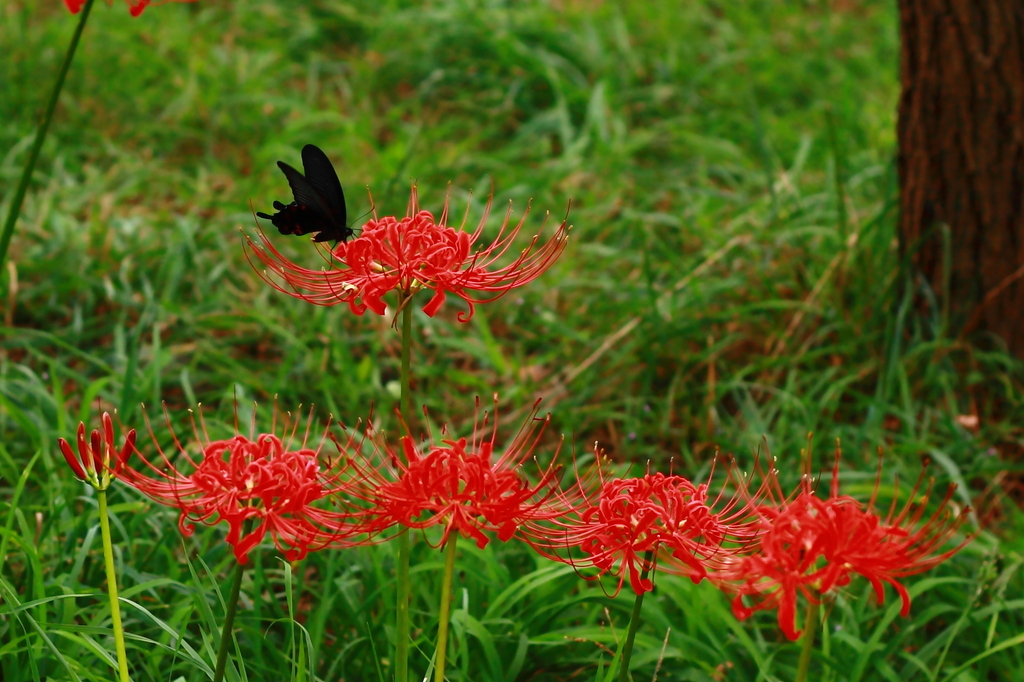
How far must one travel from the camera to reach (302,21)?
539cm

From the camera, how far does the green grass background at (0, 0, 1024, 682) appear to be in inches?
81.6

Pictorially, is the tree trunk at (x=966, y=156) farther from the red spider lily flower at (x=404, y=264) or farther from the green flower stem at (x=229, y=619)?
the green flower stem at (x=229, y=619)

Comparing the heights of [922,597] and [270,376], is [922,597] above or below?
below

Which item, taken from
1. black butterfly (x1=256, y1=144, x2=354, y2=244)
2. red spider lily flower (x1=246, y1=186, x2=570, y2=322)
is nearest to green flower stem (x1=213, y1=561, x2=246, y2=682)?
red spider lily flower (x1=246, y1=186, x2=570, y2=322)

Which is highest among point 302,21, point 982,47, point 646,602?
point 302,21

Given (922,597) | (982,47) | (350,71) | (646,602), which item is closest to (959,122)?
(982,47)

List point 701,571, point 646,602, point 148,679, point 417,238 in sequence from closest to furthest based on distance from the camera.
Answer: point 701,571, point 417,238, point 148,679, point 646,602

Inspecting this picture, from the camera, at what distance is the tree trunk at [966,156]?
298 cm

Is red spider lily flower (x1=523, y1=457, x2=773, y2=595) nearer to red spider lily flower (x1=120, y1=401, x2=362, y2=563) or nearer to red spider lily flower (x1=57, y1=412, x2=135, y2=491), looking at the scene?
red spider lily flower (x1=120, y1=401, x2=362, y2=563)

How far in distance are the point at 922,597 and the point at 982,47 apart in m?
1.60

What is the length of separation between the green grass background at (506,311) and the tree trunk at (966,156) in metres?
0.14

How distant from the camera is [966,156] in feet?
10.1

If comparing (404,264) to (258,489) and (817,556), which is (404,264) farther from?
(817,556)

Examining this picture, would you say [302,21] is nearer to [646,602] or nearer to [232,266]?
[232,266]
